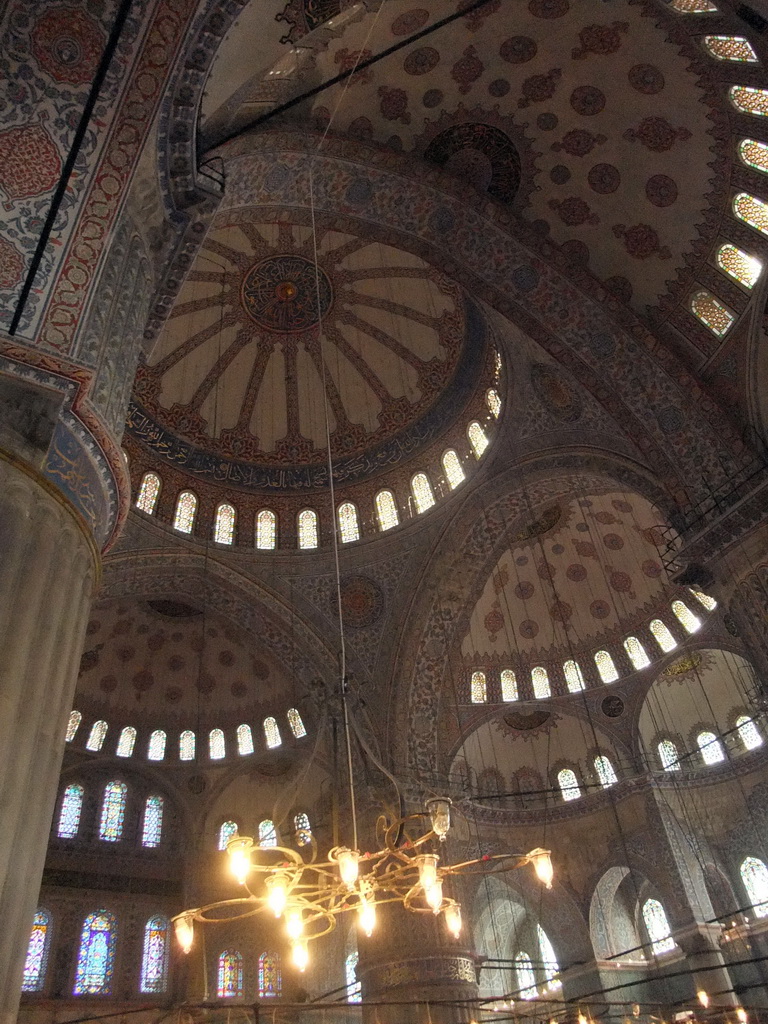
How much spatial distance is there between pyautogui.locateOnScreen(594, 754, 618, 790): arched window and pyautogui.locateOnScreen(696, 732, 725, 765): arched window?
1895 millimetres

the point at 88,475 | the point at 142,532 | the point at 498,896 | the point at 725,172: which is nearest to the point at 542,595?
the point at 498,896

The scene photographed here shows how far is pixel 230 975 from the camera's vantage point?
14641 mm

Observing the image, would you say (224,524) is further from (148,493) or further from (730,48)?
(730,48)

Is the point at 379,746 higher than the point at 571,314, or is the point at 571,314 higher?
the point at 571,314

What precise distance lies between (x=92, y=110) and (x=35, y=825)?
4.85 meters

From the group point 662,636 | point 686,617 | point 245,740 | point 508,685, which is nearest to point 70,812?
point 245,740

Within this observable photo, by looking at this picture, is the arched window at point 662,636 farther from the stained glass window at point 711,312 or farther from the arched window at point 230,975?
the arched window at point 230,975

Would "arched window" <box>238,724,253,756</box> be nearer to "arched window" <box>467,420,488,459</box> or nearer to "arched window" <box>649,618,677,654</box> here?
"arched window" <box>467,420,488,459</box>

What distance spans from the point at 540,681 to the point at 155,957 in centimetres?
951

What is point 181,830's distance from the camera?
1572 centimetres

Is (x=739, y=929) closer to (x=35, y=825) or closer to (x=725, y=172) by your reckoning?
(x=725, y=172)

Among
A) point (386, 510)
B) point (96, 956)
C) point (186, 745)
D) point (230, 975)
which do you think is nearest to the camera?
point (96, 956)

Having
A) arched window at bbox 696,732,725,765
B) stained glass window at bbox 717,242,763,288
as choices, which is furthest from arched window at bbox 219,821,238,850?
stained glass window at bbox 717,242,763,288

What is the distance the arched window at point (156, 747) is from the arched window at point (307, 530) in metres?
5.85
